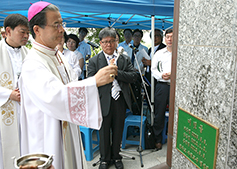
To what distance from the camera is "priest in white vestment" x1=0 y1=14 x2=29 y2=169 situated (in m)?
2.28

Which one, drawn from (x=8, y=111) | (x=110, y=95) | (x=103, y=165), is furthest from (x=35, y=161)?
(x=103, y=165)

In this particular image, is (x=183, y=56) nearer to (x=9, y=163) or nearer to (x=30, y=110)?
(x=30, y=110)

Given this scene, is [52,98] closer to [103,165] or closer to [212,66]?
[212,66]

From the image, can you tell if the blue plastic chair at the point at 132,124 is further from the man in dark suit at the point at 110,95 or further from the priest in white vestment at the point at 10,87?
the priest in white vestment at the point at 10,87

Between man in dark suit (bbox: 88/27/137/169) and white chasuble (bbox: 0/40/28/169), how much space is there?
1.07 m

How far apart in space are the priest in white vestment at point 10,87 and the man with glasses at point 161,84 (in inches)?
89.7

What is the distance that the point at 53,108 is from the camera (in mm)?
1456

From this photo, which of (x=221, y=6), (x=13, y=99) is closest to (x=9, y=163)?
(x=13, y=99)

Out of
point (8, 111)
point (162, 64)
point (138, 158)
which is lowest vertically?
point (138, 158)

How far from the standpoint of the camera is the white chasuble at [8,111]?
234 cm

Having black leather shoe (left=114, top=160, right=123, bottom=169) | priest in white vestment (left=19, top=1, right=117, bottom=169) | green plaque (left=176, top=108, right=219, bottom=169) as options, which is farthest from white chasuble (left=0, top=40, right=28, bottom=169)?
green plaque (left=176, top=108, right=219, bottom=169)

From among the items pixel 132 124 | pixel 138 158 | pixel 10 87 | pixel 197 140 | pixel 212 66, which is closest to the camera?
pixel 212 66

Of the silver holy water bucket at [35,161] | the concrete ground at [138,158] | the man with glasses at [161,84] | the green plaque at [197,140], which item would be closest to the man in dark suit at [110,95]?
the concrete ground at [138,158]

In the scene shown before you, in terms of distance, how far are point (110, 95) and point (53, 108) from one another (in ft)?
5.00
